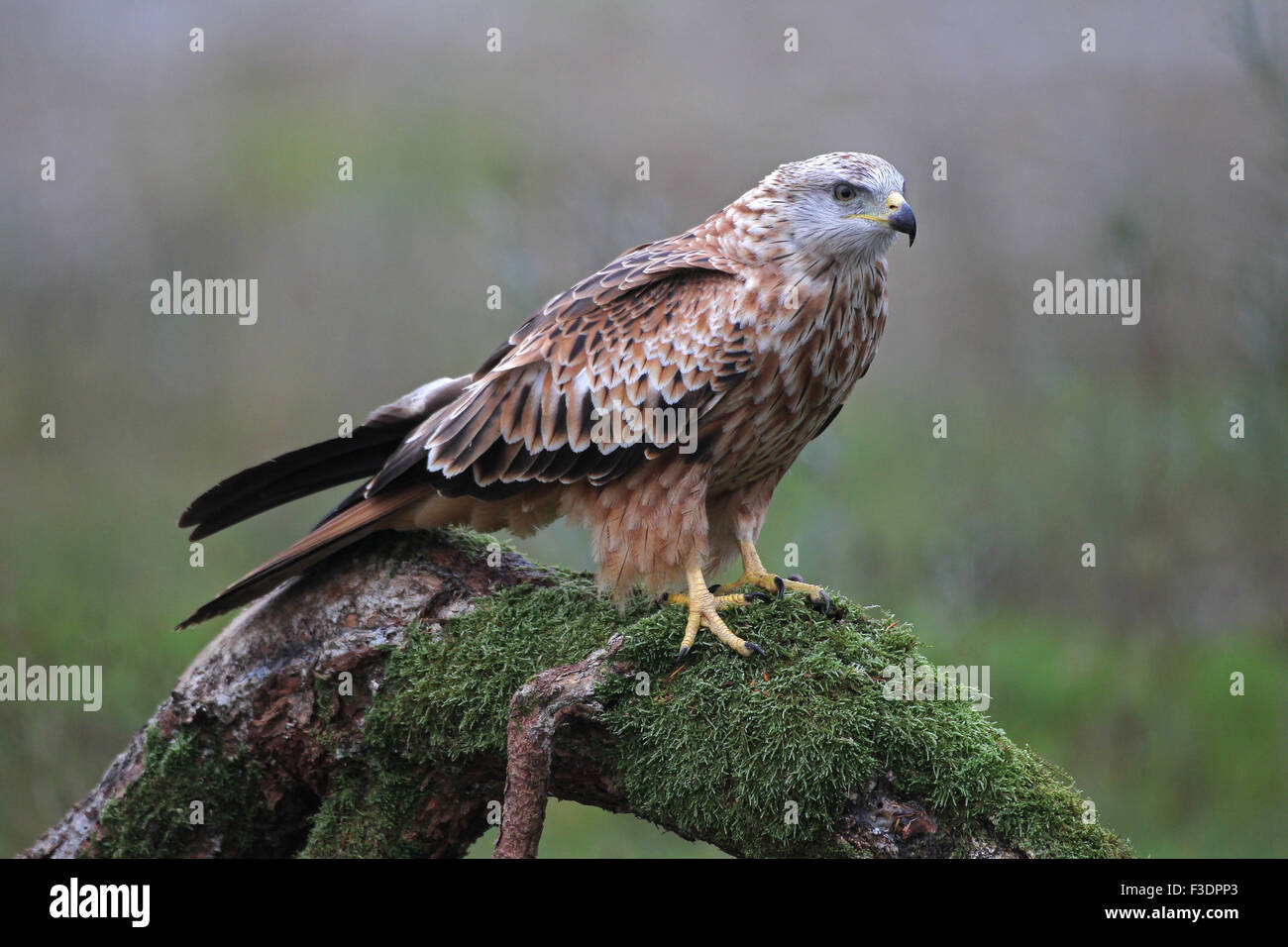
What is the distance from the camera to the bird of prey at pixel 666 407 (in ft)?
13.7

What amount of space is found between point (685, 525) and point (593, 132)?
10057 millimetres

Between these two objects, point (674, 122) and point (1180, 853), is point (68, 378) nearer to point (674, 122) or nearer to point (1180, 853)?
point (674, 122)

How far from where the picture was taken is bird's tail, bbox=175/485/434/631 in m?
4.42

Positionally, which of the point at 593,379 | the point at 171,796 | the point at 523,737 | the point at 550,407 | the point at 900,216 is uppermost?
the point at 900,216

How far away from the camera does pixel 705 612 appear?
4027 millimetres

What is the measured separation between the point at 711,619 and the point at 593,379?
1.11 m

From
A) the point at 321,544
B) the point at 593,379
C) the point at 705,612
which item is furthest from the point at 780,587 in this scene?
the point at 321,544

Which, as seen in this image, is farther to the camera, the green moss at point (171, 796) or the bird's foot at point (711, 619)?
the green moss at point (171, 796)

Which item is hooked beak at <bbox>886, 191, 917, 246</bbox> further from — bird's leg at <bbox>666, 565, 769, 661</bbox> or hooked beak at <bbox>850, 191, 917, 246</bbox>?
bird's leg at <bbox>666, 565, 769, 661</bbox>

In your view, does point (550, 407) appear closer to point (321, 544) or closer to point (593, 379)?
point (593, 379)

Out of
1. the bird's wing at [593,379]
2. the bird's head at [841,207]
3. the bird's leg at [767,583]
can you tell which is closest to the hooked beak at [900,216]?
the bird's head at [841,207]

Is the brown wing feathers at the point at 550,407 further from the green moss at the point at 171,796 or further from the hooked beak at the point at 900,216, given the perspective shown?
the hooked beak at the point at 900,216

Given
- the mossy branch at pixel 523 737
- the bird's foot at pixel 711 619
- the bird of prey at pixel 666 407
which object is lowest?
the mossy branch at pixel 523 737

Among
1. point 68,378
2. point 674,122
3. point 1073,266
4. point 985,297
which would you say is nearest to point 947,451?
point 985,297
